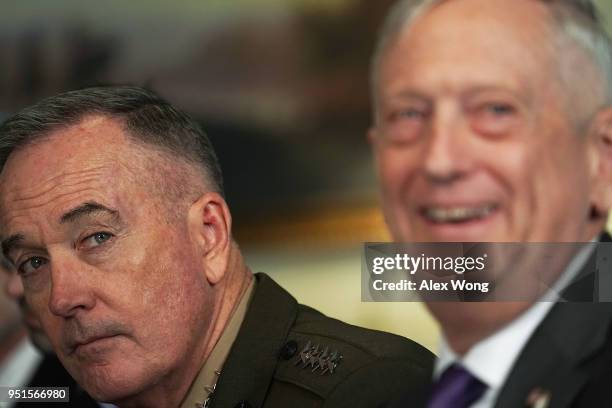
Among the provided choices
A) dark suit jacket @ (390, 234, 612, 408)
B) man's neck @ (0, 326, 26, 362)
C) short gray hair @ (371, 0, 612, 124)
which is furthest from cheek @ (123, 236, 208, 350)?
man's neck @ (0, 326, 26, 362)

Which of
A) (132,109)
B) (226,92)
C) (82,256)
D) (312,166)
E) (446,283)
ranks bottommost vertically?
(446,283)

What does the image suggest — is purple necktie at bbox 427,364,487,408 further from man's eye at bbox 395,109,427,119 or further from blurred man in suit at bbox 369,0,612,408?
man's eye at bbox 395,109,427,119

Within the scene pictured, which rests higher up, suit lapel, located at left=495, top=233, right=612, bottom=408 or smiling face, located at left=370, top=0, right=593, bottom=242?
smiling face, located at left=370, top=0, right=593, bottom=242

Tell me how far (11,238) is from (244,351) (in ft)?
1.54

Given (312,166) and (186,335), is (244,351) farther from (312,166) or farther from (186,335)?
(312,166)

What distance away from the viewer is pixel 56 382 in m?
2.54

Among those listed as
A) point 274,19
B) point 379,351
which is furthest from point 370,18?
point 379,351

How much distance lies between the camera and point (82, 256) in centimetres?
181

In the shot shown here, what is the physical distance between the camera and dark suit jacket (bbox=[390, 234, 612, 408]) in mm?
1188

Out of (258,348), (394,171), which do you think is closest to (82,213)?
(258,348)

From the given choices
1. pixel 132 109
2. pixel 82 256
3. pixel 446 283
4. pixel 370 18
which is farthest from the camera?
pixel 370 18

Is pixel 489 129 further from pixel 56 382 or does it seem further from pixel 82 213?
pixel 56 382

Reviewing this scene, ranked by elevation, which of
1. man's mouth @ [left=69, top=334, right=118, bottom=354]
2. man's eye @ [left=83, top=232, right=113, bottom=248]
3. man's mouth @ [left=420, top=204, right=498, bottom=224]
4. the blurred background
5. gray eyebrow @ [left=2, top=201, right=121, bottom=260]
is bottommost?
man's mouth @ [left=420, top=204, right=498, bottom=224]

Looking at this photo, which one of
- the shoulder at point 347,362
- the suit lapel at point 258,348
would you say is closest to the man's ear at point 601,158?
the shoulder at point 347,362
